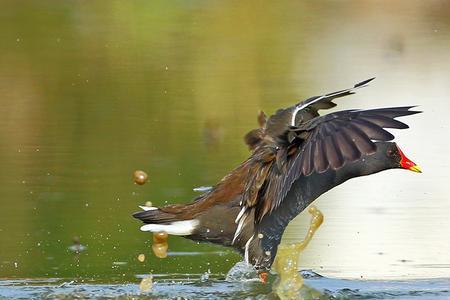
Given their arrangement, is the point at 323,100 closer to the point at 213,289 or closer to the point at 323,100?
the point at 323,100

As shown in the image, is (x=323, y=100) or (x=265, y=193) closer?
(x=265, y=193)

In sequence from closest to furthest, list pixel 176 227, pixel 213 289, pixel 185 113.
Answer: pixel 176 227
pixel 213 289
pixel 185 113

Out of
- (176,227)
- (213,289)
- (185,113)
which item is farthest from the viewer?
(185,113)

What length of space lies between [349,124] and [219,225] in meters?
1.15

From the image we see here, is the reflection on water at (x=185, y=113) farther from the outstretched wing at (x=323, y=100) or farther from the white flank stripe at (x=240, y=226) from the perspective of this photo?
the outstretched wing at (x=323, y=100)

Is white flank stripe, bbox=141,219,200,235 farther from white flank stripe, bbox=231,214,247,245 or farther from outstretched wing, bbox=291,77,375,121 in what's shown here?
outstretched wing, bbox=291,77,375,121

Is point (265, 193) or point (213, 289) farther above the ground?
point (265, 193)

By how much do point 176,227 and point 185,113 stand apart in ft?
15.1

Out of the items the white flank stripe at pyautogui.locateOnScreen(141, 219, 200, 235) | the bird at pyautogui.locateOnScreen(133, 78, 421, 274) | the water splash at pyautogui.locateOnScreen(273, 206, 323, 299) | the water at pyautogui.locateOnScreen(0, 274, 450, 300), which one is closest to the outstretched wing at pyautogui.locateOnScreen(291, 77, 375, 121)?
the bird at pyautogui.locateOnScreen(133, 78, 421, 274)

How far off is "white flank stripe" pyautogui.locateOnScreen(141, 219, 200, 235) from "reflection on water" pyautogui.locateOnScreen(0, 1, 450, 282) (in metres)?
0.62

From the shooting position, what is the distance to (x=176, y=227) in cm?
686

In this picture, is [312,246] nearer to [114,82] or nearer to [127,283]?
[127,283]

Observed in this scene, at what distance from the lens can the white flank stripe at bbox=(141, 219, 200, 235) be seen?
684cm

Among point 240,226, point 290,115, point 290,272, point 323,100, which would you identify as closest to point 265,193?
point 240,226
